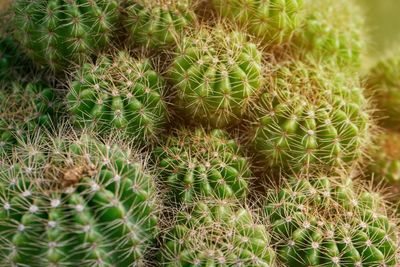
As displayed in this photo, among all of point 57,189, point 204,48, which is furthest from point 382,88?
point 57,189

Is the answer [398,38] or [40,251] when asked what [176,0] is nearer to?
[40,251]

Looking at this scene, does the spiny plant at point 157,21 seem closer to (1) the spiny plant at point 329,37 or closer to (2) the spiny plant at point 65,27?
(2) the spiny plant at point 65,27

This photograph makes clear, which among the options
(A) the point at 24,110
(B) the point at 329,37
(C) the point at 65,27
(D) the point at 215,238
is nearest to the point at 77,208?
(D) the point at 215,238

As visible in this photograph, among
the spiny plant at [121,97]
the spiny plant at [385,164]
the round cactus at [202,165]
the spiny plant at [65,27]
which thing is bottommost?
the spiny plant at [385,164]

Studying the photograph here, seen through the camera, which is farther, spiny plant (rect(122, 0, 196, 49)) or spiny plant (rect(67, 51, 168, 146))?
spiny plant (rect(122, 0, 196, 49))

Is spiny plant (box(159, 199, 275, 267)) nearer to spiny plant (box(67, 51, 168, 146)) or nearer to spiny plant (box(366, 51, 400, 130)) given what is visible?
spiny plant (box(67, 51, 168, 146))

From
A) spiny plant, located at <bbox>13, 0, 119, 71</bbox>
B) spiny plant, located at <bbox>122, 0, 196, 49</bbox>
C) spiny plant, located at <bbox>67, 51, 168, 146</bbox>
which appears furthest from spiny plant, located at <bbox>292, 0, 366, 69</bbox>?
spiny plant, located at <bbox>13, 0, 119, 71</bbox>

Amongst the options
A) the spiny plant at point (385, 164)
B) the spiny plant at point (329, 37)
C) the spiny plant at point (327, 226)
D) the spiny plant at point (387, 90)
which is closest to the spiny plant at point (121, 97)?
the spiny plant at point (327, 226)
